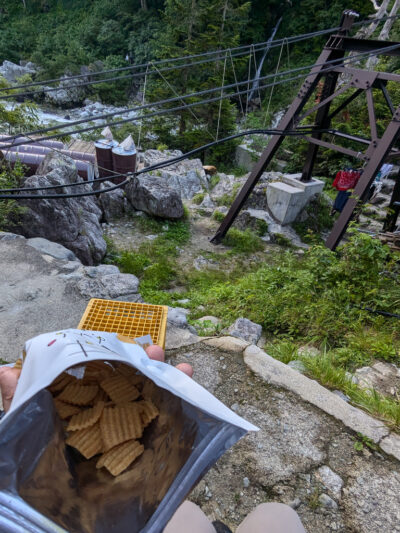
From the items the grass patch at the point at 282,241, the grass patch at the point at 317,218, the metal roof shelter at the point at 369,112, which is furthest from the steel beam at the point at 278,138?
the grass patch at the point at 317,218

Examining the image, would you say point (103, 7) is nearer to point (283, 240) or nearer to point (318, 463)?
point (283, 240)

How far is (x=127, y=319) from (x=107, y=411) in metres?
1.54

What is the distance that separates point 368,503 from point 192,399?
1672mm

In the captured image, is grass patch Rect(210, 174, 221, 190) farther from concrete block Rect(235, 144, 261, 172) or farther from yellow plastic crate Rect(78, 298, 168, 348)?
yellow plastic crate Rect(78, 298, 168, 348)

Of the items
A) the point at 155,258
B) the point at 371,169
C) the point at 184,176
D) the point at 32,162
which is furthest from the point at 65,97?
the point at 371,169

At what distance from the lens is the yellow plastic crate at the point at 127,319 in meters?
2.81

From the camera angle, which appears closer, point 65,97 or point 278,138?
point 278,138

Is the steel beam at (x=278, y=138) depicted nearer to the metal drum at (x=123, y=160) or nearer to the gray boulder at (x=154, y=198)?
the gray boulder at (x=154, y=198)

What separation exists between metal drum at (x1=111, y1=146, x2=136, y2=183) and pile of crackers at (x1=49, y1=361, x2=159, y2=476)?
9.53 metres

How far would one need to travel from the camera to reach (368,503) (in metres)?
2.04

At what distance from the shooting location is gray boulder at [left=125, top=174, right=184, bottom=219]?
28.4 feet

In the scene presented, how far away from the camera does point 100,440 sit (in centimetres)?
137

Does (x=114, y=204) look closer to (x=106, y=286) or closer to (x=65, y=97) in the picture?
(x=106, y=286)

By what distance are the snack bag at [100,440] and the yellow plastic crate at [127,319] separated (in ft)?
4.06
